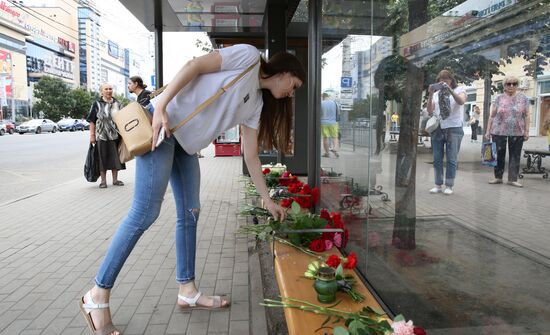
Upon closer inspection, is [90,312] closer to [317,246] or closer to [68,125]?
[317,246]

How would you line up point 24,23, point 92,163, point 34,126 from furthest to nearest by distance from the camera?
1. point 24,23
2. point 34,126
3. point 92,163

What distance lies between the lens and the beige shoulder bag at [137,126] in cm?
229

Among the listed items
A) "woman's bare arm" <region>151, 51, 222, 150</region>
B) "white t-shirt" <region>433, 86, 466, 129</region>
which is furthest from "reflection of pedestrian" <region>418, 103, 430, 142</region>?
"woman's bare arm" <region>151, 51, 222, 150</region>

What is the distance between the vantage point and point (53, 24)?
8356 cm

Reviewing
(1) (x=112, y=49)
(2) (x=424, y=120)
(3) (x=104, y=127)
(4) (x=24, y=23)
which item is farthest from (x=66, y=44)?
(2) (x=424, y=120)

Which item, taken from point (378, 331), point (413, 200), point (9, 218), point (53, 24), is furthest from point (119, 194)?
point (53, 24)

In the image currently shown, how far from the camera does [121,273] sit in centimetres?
365

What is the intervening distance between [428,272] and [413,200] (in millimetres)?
424

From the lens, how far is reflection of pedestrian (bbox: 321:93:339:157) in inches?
157

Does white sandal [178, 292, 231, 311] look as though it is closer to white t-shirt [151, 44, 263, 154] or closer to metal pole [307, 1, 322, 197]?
white t-shirt [151, 44, 263, 154]

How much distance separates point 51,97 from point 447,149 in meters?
63.3

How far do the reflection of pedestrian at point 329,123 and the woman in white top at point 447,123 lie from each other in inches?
70.5

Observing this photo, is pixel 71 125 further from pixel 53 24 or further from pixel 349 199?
pixel 349 199

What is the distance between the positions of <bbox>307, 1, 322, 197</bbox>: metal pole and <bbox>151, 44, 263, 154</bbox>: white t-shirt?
5.64 ft
